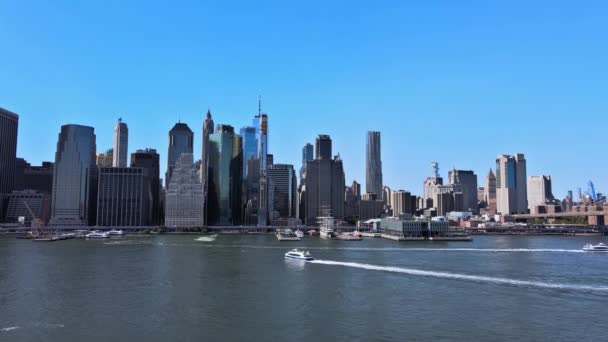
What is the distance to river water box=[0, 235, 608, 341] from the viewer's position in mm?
38844

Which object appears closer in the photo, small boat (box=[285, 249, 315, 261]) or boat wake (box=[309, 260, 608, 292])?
boat wake (box=[309, 260, 608, 292])

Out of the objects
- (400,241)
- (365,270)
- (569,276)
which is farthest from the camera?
(400,241)

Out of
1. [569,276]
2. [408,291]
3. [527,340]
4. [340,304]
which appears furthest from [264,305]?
[569,276]

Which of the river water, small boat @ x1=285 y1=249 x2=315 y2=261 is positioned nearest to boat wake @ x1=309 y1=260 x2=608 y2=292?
the river water

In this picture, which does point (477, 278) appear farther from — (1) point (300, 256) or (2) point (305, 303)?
(1) point (300, 256)

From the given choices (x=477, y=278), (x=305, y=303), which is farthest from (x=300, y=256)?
(x=305, y=303)

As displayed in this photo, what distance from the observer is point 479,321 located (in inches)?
1671

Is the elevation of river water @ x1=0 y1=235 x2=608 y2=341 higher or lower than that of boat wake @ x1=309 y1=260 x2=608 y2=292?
lower

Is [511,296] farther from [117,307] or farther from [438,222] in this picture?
[438,222]

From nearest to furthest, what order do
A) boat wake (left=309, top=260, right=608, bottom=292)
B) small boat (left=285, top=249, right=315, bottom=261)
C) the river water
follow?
the river water, boat wake (left=309, top=260, right=608, bottom=292), small boat (left=285, top=249, right=315, bottom=261)

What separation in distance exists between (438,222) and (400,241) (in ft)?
89.0

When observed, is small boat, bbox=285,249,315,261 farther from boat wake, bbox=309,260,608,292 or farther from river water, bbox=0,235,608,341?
river water, bbox=0,235,608,341

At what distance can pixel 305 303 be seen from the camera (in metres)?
50.2

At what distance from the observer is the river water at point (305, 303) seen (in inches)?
1529
